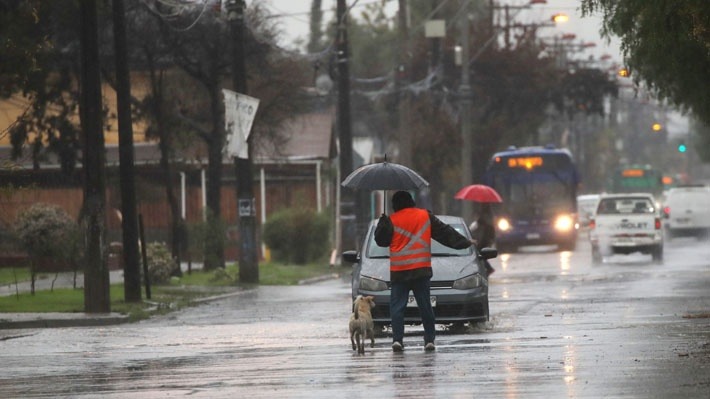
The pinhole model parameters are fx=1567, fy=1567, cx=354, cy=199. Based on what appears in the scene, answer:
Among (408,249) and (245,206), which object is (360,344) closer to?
(408,249)

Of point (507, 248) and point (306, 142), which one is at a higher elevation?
point (306, 142)

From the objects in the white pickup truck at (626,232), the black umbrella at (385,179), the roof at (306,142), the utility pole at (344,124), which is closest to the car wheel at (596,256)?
the white pickup truck at (626,232)

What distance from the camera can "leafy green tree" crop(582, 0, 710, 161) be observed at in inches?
679

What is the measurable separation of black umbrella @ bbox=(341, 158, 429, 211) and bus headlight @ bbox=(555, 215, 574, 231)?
107ft

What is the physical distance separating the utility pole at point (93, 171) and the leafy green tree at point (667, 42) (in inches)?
322

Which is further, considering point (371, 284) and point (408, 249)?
point (371, 284)

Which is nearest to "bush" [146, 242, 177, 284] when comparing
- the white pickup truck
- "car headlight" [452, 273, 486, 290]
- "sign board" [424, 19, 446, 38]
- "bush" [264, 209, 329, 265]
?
"bush" [264, 209, 329, 265]

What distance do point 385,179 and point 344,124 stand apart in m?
23.6

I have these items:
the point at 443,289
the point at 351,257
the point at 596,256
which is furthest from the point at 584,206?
the point at 443,289

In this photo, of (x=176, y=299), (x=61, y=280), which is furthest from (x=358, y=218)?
(x=176, y=299)

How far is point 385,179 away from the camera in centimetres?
1859

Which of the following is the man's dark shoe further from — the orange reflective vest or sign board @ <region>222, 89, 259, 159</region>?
sign board @ <region>222, 89, 259, 159</region>

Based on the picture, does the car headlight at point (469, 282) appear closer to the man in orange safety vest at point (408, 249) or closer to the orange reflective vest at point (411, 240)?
the man in orange safety vest at point (408, 249)

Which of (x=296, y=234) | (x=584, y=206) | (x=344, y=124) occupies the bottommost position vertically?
(x=296, y=234)
